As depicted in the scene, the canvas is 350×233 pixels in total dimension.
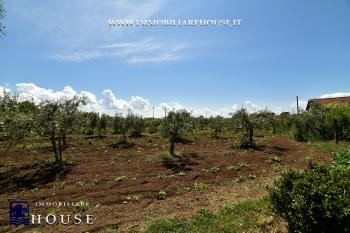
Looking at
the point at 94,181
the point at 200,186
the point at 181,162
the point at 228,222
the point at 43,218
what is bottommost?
the point at 43,218

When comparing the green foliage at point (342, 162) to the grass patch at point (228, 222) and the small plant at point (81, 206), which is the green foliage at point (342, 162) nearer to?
the grass patch at point (228, 222)

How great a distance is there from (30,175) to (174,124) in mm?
9362

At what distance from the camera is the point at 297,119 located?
101ft

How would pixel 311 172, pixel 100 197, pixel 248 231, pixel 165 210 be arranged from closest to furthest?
1. pixel 311 172
2. pixel 248 231
3. pixel 165 210
4. pixel 100 197

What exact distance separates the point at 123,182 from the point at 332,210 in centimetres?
905

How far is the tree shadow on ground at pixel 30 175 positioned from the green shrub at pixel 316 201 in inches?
428

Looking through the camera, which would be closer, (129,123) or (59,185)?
(59,185)

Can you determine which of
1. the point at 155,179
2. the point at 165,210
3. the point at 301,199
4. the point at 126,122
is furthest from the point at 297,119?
the point at 301,199

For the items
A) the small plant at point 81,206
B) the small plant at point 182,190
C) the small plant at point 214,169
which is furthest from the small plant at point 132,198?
the small plant at point 214,169

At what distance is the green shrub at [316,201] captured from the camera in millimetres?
4984

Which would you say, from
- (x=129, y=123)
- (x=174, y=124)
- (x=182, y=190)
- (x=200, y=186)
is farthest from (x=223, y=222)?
(x=129, y=123)

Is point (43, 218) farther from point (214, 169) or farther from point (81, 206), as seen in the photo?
point (214, 169)

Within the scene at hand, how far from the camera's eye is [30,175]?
15.1 metres

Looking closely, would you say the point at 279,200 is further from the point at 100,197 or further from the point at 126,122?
the point at 126,122
